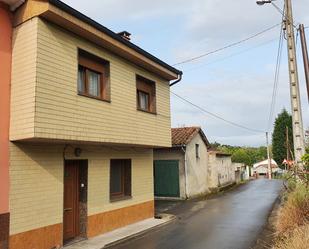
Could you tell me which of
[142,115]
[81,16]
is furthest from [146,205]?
[81,16]

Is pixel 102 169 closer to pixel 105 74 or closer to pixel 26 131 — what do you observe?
pixel 105 74

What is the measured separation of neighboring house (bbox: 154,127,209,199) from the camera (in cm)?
2273

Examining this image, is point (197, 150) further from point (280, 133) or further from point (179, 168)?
point (280, 133)

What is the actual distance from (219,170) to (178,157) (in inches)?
330

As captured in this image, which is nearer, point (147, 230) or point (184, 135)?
point (147, 230)

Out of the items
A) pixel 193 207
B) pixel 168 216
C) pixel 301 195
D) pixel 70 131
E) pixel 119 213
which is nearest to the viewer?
pixel 70 131

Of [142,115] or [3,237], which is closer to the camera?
A: [3,237]

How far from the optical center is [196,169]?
24.8 meters

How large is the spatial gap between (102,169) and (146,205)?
3323mm

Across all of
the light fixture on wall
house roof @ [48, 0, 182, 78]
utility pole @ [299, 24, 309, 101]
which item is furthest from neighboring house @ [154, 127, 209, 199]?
the light fixture on wall

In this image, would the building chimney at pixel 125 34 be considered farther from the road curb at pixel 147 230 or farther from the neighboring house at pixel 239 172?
the neighboring house at pixel 239 172

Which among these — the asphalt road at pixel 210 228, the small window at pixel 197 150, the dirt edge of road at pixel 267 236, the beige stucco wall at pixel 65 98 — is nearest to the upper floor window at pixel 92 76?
the beige stucco wall at pixel 65 98

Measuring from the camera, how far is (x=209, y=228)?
12.9 m

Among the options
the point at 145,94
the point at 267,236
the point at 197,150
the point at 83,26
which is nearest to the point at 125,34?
the point at 145,94
